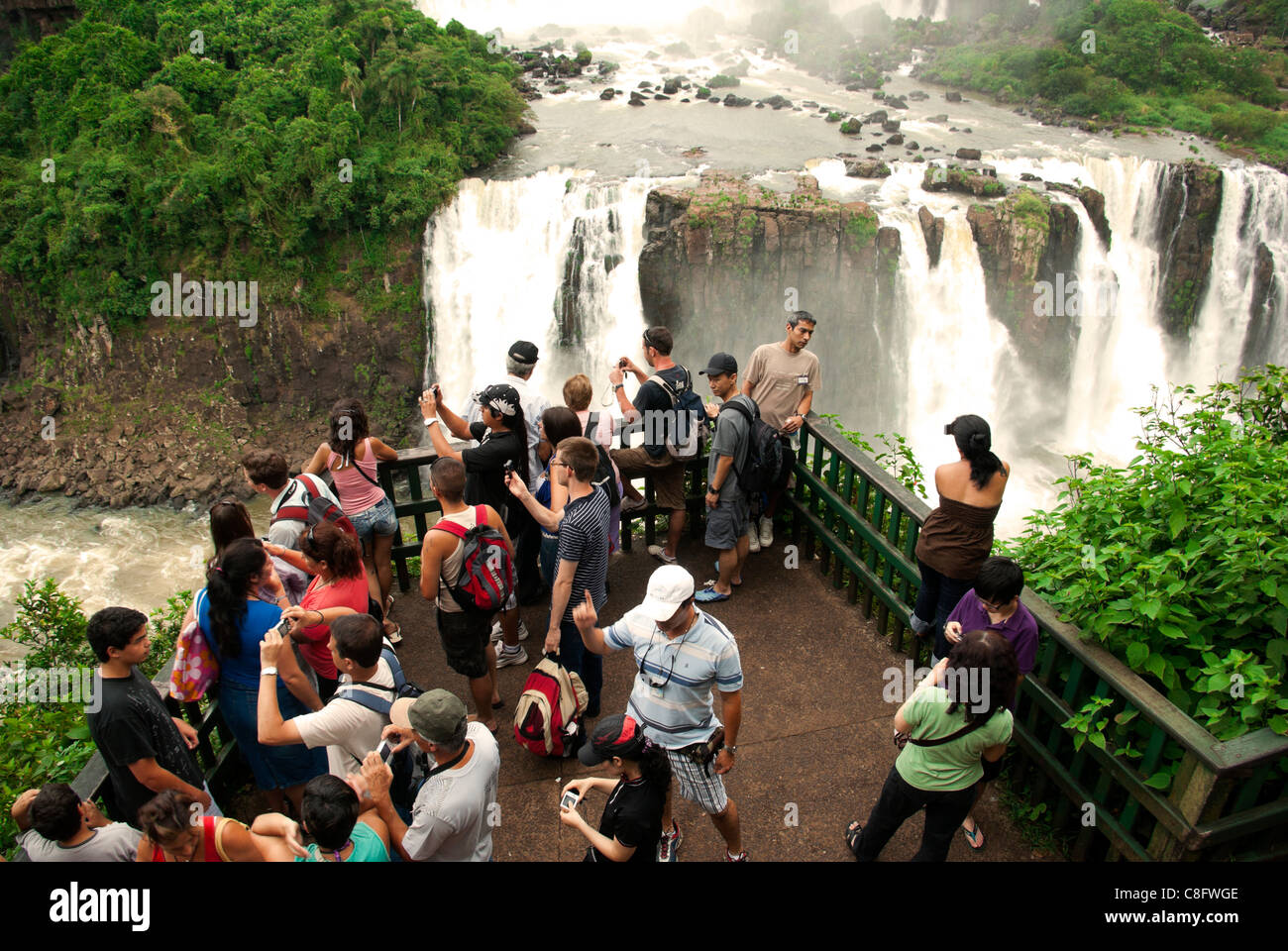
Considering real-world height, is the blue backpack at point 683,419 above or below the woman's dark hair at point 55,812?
above

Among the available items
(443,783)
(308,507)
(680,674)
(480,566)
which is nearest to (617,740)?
(680,674)

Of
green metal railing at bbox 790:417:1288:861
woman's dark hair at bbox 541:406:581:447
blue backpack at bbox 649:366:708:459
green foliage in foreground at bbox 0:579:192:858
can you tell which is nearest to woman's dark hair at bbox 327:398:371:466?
woman's dark hair at bbox 541:406:581:447

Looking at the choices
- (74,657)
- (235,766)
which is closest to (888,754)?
(235,766)

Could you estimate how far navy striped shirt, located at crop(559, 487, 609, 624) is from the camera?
14.5ft

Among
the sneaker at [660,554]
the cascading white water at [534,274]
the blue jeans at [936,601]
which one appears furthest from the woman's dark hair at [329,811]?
the cascading white water at [534,274]

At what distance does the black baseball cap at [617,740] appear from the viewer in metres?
3.14

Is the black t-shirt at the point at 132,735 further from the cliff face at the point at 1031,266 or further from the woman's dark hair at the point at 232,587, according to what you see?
the cliff face at the point at 1031,266

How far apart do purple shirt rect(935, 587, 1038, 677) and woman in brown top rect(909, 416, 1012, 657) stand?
0.42 meters

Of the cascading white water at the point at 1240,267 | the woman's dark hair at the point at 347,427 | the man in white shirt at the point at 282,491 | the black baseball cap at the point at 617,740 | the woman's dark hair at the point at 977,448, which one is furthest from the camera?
the cascading white water at the point at 1240,267

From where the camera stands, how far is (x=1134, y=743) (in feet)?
12.8

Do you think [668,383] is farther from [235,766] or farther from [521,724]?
[235,766]

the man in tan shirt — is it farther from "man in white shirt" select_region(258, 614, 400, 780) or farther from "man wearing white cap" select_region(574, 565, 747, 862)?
"man in white shirt" select_region(258, 614, 400, 780)

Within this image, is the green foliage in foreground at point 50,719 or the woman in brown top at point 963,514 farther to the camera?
the green foliage in foreground at point 50,719

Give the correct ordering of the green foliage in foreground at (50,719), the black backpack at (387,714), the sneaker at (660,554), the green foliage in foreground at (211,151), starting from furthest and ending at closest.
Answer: the green foliage in foreground at (211,151) < the sneaker at (660,554) < the green foliage in foreground at (50,719) < the black backpack at (387,714)
